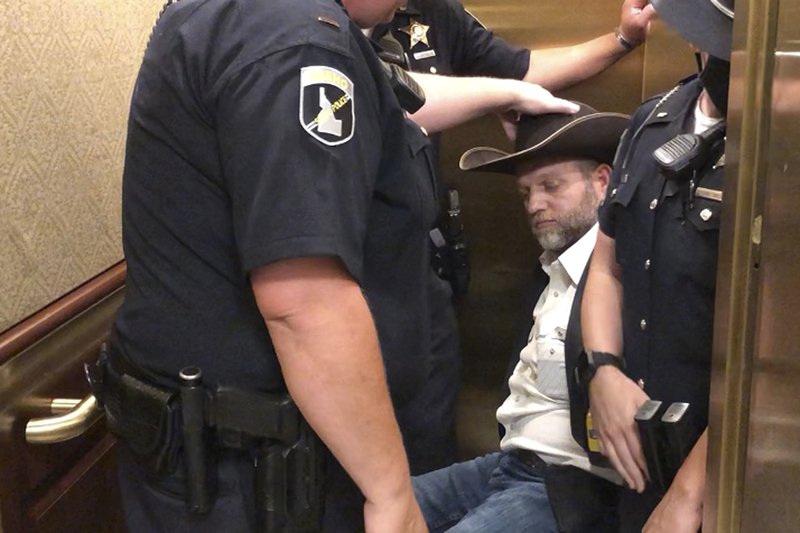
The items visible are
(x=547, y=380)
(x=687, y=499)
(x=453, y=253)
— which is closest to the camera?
(x=687, y=499)

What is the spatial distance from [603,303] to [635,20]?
0.64 m

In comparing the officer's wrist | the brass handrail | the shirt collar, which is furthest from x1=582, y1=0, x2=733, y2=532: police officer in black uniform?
the brass handrail

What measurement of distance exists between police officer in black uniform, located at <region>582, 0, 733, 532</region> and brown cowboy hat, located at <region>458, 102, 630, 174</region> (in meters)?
0.31

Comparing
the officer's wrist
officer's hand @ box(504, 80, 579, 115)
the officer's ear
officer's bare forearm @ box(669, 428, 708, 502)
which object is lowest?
officer's bare forearm @ box(669, 428, 708, 502)

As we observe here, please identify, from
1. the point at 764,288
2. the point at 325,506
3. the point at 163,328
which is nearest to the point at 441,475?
the point at 325,506

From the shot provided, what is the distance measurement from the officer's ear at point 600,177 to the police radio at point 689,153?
58 cm

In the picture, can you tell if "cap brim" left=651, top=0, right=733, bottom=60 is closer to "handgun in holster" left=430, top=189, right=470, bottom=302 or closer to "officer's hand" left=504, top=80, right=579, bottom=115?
"officer's hand" left=504, top=80, right=579, bottom=115

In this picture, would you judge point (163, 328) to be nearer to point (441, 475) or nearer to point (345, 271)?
point (345, 271)

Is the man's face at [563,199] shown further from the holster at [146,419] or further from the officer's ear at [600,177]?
the holster at [146,419]

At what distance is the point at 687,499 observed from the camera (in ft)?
2.92

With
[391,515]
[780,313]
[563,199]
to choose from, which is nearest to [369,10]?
[391,515]

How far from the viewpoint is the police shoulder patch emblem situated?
25.9 inches

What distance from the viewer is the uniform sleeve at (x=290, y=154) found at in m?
0.66

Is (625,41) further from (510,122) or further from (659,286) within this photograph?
(659,286)
